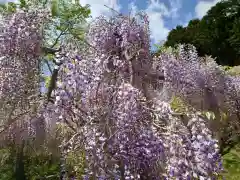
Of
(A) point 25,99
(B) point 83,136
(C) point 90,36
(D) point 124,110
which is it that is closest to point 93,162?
(B) point 83,136

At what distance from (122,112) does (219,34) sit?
88.0 ft

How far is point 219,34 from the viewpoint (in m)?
31.2

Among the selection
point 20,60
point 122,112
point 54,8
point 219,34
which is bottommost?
point 122,112

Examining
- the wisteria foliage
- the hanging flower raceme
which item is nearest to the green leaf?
the wisteria foliage

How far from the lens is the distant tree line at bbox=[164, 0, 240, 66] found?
3009cm

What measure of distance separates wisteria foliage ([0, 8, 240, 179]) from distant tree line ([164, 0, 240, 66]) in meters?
21.4

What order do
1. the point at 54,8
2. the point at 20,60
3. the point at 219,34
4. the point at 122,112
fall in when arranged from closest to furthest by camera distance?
1. the point at 122,112
2. the point at 20,60
3. the point at 54,8
4. the point at 219,34

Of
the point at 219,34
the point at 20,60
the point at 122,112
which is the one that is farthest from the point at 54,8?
the point at 219,34

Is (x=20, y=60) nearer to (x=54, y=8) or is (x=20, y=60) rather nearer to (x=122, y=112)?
(x=122, y=112)

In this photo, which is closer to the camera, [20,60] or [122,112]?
[122,112]

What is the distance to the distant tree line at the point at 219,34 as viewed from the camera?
3009cm

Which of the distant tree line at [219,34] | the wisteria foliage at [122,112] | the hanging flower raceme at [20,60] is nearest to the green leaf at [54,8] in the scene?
the wisteria foliage at [122,112]

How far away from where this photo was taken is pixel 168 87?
948 cm

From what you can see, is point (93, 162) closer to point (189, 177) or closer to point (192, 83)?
point (189, 177)
